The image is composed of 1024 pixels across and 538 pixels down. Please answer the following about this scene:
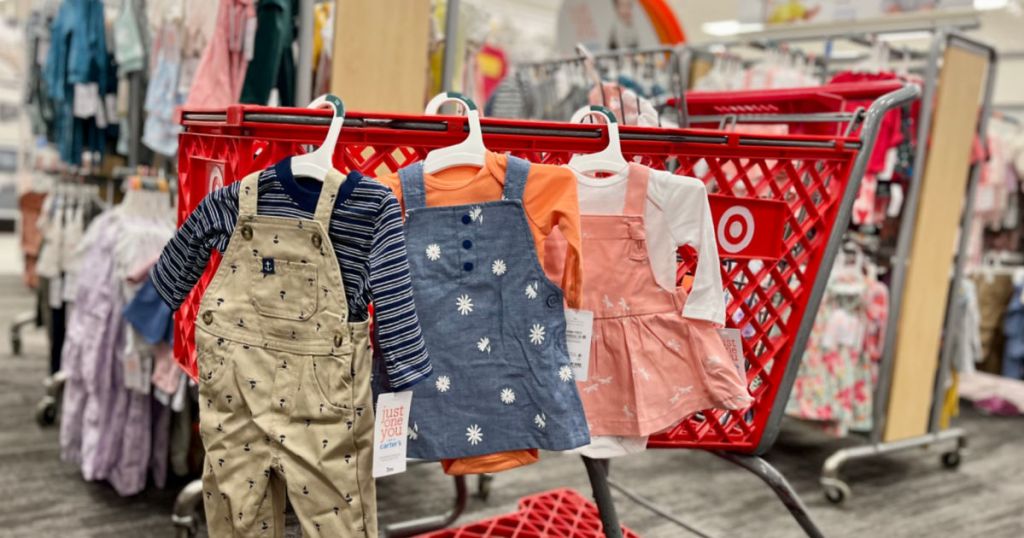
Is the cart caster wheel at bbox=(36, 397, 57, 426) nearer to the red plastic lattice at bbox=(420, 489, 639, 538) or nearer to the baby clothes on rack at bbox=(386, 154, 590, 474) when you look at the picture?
the red plastic lattice at bbox=(420, 489, 639, 538)

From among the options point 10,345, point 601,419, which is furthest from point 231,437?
point 10,345

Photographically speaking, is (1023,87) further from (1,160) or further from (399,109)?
(1,160)

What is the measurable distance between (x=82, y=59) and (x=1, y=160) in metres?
7.55

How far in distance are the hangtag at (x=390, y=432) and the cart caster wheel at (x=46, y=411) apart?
297cm

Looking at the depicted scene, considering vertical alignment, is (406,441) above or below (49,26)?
below

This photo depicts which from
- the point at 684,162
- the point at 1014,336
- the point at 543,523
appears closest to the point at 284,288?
the point at 684,162

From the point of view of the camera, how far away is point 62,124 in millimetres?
3824

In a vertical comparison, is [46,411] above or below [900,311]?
below

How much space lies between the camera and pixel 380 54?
230 centimetres

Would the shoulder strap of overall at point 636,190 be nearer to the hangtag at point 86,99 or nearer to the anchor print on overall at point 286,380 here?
the anchor print on overall at point 286,380

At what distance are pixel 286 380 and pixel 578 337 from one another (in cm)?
44

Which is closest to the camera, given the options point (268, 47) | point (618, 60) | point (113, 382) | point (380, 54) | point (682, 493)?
point (380, 54)

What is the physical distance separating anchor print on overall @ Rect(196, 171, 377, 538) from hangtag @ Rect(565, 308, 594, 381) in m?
0.31

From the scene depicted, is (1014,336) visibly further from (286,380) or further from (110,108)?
(286,380)
